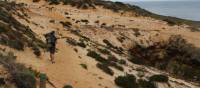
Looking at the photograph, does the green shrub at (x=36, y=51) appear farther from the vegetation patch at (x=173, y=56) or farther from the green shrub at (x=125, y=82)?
the vegetation patch at (x=173, y=56)

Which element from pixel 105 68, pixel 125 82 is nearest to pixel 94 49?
pixel 105 68

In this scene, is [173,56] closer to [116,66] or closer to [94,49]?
[94,49]

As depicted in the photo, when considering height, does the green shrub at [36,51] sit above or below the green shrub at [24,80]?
below

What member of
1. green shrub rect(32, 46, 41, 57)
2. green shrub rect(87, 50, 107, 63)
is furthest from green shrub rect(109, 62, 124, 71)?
green shrub rect(32, 46, 41, 57)

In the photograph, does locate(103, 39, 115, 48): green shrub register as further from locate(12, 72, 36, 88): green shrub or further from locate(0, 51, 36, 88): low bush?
locate(12, 72, 36, 88): green shrub

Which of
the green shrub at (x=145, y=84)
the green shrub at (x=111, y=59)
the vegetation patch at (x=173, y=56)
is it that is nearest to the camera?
the green shrub at (x=145, y=84)

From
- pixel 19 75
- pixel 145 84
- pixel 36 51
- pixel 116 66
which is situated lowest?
pixel 145 84

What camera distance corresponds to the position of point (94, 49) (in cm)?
3588

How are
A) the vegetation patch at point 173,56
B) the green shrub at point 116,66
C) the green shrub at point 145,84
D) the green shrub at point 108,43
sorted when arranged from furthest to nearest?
the green shrub at point 108,43 < the vegetation patch at point 173,56 < the green shrub at point 116,66 < the green shrub at point 145,84

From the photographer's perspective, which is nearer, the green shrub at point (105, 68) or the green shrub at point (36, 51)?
the green shrub at point (36, 51)

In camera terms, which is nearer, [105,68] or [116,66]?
[105,68]

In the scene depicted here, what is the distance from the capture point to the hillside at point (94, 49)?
24.6 metres

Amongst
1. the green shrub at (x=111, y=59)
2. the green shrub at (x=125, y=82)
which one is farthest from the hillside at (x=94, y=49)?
the green shrub at (x=111, y=59)

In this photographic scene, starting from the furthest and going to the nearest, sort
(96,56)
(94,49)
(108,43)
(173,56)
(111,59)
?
(173,56)
(108,43)
(94,49)
(111,59)
(96,56)
